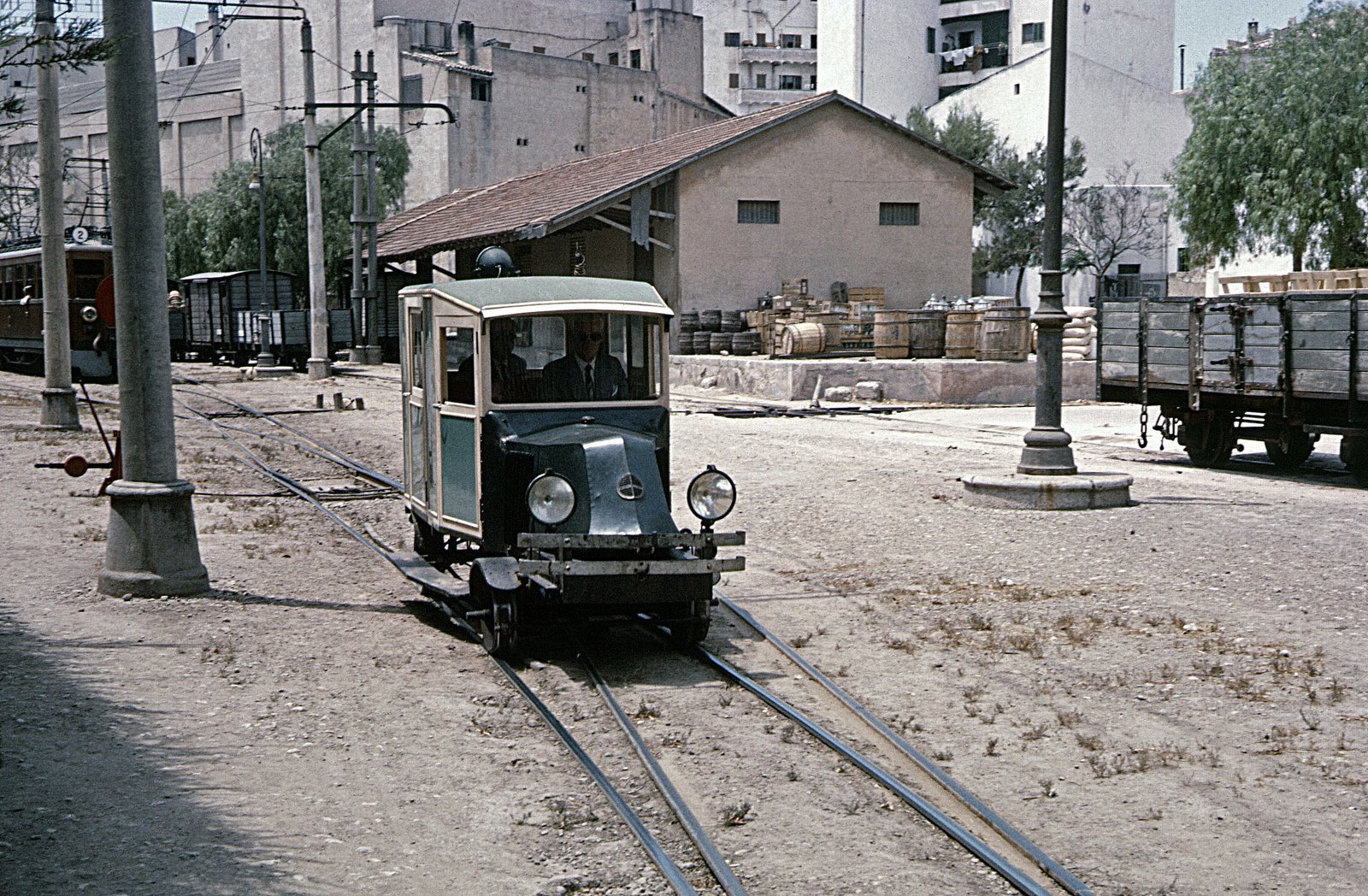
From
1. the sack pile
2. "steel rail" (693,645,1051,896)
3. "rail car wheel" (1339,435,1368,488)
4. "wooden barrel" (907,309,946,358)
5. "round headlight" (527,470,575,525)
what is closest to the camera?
"steel rail" (693,645,1051,896)

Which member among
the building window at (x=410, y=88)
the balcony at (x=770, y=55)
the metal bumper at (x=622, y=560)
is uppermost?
the balcony at (x=770, y=55)

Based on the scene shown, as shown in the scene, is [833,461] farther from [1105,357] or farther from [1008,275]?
[1008,275]

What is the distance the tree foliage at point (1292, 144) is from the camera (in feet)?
130

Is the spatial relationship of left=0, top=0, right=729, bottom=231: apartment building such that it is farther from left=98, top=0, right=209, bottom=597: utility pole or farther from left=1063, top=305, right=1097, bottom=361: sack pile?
left=98, top=0, right=209, bottom=597: utility pole

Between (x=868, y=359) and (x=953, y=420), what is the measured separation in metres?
5.76

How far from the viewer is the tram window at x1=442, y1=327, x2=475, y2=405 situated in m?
8.76

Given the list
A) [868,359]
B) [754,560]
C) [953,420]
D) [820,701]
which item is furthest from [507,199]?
[820,701]

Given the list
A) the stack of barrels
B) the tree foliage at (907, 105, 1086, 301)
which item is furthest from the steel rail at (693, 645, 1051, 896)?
the tree foliage at (907, 105, 1086, 301)

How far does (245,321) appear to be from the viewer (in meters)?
45.8

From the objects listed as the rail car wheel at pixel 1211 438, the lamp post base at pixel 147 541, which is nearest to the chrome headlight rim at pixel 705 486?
the lamp post base at pixel 147 541

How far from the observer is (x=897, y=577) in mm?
10836

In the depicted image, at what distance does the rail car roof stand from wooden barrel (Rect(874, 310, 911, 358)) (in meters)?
20.9

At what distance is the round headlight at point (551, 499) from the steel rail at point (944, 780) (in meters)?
1.56

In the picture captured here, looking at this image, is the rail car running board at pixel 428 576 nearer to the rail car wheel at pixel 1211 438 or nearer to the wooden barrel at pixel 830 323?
the rail car wheel at pixel 1211 438
